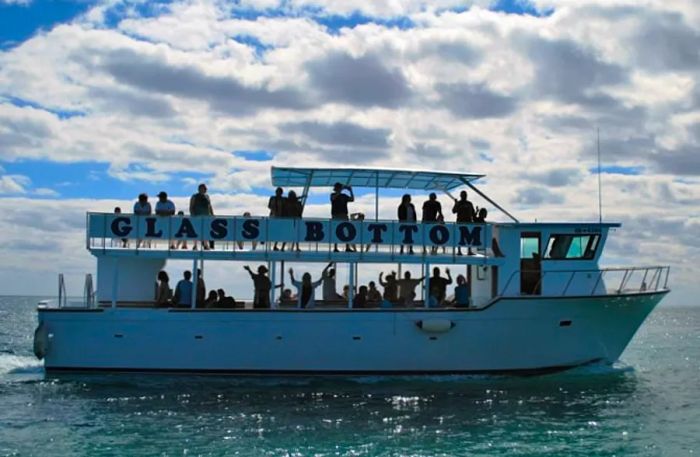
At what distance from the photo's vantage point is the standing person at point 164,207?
21.5m

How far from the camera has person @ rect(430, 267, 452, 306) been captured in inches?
869

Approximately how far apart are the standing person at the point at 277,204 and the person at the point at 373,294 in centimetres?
282

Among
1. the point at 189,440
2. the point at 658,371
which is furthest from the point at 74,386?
the point at 658,371

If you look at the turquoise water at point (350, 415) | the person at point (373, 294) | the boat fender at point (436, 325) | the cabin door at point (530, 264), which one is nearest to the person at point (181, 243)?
the turquoise water at point (350, 415)

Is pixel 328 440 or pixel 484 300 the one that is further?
pixel 484 300

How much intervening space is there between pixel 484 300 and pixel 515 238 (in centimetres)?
187

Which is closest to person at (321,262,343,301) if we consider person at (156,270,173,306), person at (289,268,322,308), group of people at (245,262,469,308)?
group of people at (245,262,469,308)

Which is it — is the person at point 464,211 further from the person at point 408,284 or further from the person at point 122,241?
the person at point 122,241

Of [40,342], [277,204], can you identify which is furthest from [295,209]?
[40,342]

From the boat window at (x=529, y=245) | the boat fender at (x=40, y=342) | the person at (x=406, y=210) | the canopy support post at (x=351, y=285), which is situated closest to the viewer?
the boat fender at (x=40, y=342)

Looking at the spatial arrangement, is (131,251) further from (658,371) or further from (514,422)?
(658,371)

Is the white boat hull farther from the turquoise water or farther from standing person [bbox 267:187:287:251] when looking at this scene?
standing person [bbox 267:187:287:251]

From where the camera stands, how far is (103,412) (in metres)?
17.3

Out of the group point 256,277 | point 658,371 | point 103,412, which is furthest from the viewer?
point 658,371
